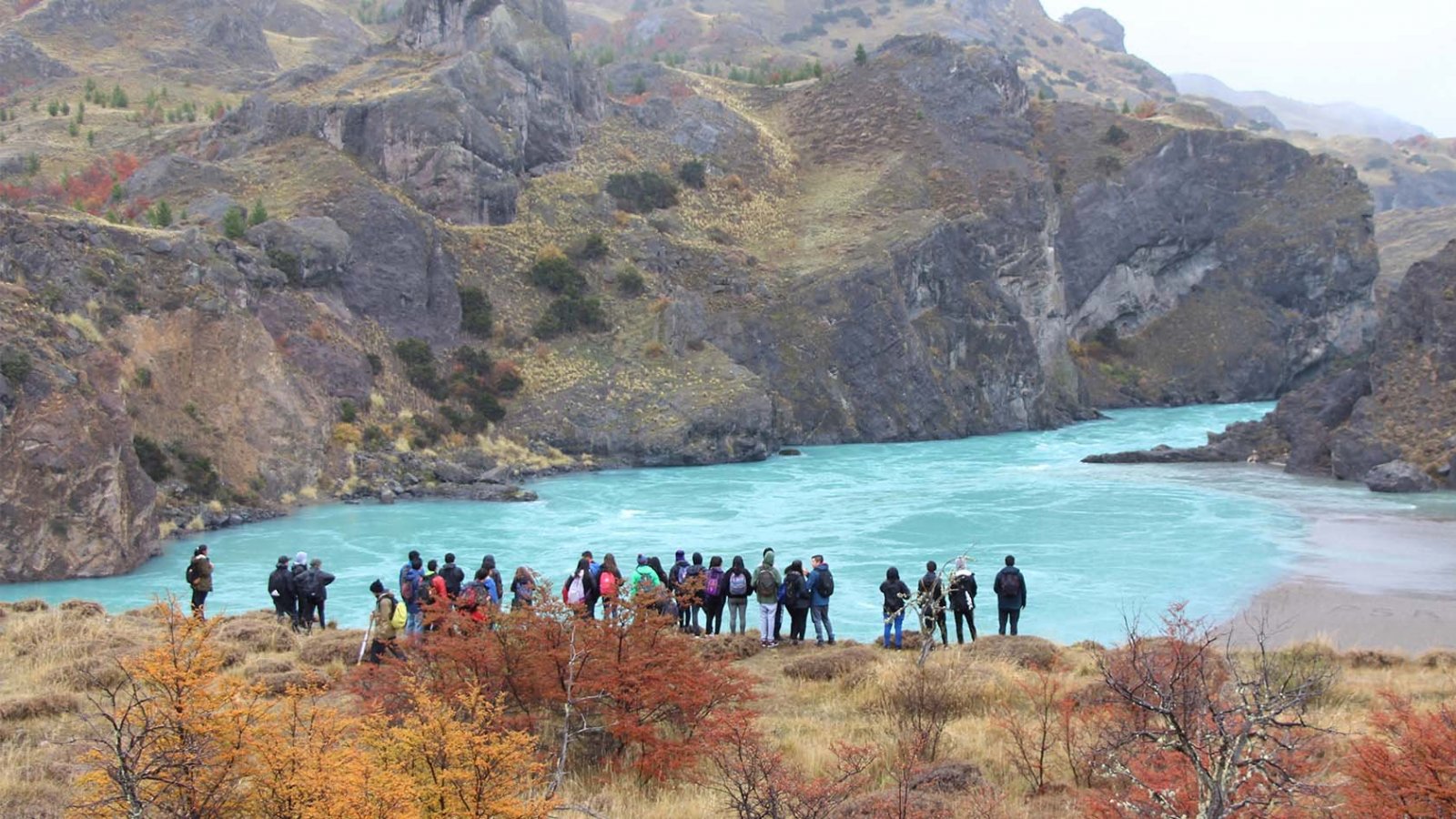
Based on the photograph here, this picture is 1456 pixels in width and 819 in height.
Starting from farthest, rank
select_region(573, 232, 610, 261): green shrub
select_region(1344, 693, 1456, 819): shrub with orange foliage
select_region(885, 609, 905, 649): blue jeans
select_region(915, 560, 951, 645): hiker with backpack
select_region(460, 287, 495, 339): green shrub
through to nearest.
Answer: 1. select_region(573, 232, 610, 261): green shrub
2. select_region(460, 287, 495, 339): green shrub
3. select_region(885, 609, 905, 649): blue jeans
4. select_region(915, 560, 951, 645): hiker with backpack
5. select_region(1344, 693, 1456, 819): shrub with orange foliage

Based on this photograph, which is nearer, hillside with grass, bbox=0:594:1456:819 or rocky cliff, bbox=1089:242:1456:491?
hillside with grass, bbox=0:594:1456:819

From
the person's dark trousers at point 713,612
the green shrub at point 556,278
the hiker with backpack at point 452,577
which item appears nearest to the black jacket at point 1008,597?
the person's dark trousers at point 713,612

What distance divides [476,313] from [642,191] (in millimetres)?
16264

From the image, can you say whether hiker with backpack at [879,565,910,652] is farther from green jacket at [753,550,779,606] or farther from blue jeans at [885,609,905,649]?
green jacket at [753,550,779,606]

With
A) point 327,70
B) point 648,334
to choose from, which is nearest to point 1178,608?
point 648,334

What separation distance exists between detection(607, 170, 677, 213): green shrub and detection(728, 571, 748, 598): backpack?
1997 inches

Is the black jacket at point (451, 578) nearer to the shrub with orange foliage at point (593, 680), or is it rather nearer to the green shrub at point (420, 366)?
the shrub with orange foliage at point (593, 680)

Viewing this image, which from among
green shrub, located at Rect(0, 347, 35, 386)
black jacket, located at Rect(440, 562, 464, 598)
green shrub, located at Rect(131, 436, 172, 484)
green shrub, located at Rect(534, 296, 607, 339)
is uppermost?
green shrub, located at Rect(534, 296, 607, 339)

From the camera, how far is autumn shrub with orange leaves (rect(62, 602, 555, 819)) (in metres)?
6.83

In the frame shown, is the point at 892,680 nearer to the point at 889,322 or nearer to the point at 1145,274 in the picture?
the point at 889,322

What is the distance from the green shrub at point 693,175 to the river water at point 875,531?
81.1 feet

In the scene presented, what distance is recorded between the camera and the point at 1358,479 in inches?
1693

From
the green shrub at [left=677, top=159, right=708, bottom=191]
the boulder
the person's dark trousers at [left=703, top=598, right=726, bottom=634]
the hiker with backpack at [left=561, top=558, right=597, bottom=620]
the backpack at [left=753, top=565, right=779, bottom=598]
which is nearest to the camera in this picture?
the hiker with backpack at [left=561, top=558, right=597, bottom=620]

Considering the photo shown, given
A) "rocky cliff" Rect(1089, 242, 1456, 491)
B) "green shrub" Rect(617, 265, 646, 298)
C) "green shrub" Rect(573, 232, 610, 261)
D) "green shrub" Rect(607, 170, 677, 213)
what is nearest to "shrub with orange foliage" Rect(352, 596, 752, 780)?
"rocky cliff" Rect(1089, 242, 1456, 491)
